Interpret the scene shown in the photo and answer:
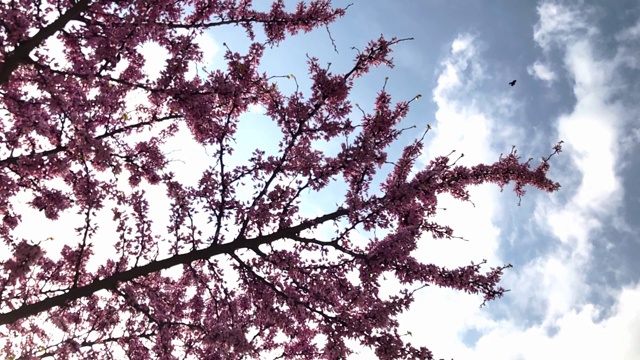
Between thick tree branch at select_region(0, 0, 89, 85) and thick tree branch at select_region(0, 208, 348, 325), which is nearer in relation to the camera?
thick tree branch at select_region(0, 0, 89, 85)

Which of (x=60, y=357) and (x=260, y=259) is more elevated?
(x=260, y=259)

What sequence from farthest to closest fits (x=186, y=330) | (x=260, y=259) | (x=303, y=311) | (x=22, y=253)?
(x=186, y=330), (x=260, y=259), (x=303, y=311), (x=22, y=253)

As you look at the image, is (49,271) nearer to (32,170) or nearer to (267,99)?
(32,170)

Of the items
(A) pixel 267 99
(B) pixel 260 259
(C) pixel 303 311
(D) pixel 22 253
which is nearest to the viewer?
(D) pixel 22 253

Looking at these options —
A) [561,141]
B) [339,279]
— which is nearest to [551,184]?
[561,141]

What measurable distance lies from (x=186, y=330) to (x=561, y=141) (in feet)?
25.0

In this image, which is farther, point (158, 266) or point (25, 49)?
point (158, 266)

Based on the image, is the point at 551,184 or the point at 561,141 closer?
the point at 561,141

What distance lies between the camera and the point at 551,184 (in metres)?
8.24

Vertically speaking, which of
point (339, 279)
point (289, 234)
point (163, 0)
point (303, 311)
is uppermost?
point (163, 0)

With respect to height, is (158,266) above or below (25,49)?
below

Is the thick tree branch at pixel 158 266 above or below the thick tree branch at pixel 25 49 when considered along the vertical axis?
below

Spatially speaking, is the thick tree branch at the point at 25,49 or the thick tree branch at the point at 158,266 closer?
the thick tree branch at the point at 25,49

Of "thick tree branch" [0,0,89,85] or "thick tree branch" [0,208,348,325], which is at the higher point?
"thick tree branch" [0,0,89,85]
